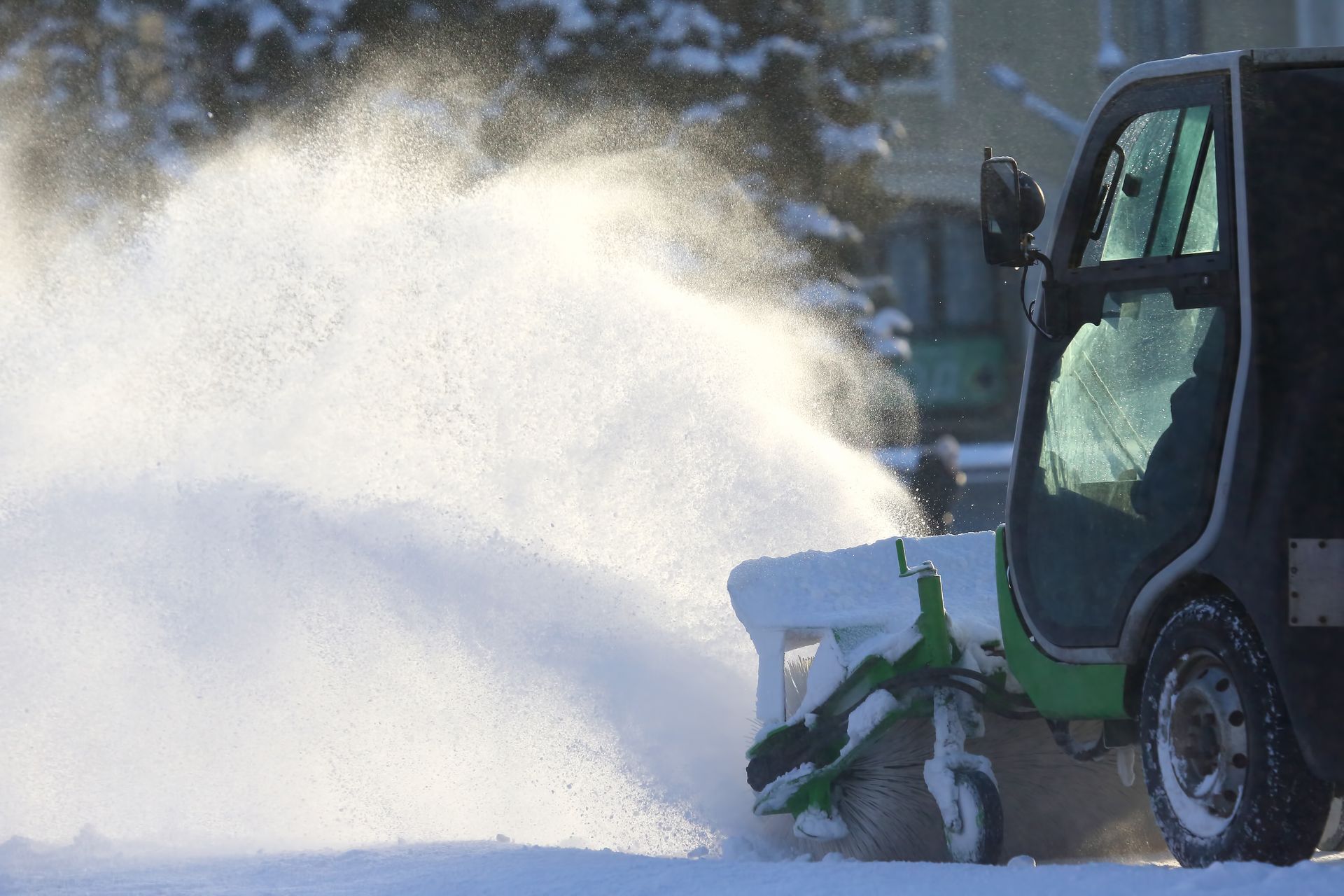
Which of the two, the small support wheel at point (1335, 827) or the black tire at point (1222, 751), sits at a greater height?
the black tire at point (1222, 751)

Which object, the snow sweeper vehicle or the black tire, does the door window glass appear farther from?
the black tire

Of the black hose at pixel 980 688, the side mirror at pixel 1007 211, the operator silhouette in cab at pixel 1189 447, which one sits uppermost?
the side mirror at pixel 1007 211

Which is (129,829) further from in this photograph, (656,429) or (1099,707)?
(656,429)

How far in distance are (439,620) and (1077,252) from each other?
123 inches

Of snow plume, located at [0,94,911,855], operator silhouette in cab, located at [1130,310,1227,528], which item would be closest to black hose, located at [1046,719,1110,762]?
operator silhouette in cab, located at [1130,310,1227,528]

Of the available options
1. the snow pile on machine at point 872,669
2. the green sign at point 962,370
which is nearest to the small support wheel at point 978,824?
the snow pile on machine at point 872,669

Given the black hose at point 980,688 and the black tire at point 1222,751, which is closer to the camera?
the black tire at point 1222,751

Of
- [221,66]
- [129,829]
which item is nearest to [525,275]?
[129,829]

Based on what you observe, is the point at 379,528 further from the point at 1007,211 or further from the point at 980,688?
the point at 1007,211

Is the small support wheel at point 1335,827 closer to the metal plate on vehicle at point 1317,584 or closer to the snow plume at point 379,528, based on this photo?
the metal plate on vehicle at point 1317,584

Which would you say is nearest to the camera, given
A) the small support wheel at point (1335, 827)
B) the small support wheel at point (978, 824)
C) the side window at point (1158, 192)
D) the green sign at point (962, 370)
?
the small support wheel at point (1335, 827)

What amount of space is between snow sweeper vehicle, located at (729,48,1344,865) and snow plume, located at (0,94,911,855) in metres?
0.89

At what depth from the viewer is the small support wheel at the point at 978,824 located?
4148 millimetres

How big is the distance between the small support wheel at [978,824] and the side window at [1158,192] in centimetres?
130
